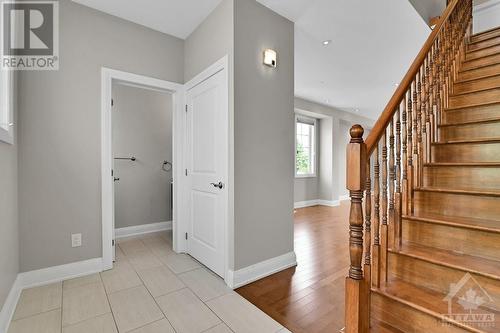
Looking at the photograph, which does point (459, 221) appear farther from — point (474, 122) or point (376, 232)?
point (474, 122)

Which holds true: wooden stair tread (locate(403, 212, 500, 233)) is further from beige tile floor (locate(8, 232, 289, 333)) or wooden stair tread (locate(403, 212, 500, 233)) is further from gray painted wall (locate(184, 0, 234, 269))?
gray painted wall (locate(184, 0, 234, 269))

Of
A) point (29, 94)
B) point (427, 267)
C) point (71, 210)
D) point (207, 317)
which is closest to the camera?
point (427, 267)

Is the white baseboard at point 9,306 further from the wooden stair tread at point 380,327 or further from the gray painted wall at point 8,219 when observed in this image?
the wooden stair tread at point 380,327

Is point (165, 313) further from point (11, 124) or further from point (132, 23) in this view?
point (132, 23)

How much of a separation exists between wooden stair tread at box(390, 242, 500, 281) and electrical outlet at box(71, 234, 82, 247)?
2.79 meters

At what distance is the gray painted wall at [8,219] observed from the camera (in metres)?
1.64

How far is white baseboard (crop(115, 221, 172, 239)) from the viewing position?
11.9 feet

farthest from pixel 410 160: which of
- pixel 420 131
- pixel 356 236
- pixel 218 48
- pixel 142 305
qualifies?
pixel 142 305

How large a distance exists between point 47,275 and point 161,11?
2.85 metres

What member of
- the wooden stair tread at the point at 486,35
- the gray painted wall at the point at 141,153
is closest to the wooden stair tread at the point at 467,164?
the wooden stair tread at the point at 486,35

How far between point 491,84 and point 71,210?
424 cm

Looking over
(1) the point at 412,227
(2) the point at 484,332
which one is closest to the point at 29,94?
(1) the point at 412,227

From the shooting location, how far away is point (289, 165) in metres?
2.71

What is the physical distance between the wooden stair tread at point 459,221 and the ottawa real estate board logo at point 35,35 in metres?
3.40
